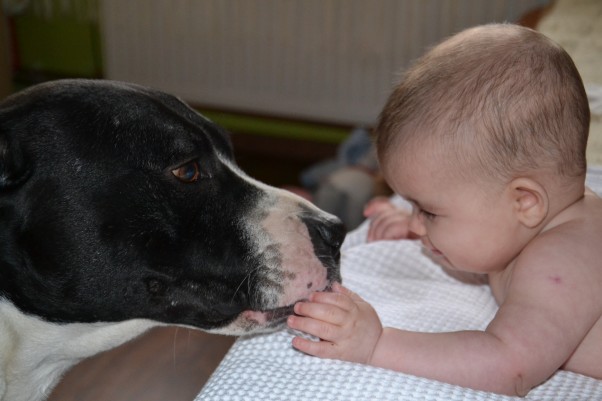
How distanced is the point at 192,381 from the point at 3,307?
338 millimetres

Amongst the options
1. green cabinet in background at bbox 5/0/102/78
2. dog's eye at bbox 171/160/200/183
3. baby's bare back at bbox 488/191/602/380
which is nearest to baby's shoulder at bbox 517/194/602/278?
baby's bare back at bbox 488/191/602/380

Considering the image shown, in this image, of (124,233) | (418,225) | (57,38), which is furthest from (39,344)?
(57,38)

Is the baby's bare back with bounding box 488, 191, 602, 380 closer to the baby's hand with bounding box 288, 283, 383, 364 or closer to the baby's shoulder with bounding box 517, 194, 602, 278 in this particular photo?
the baby's shoulder with bounding box 517, 194, 602, 278

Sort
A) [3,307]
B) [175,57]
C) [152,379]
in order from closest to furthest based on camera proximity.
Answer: [3,307] → [152,379] → [175,57]

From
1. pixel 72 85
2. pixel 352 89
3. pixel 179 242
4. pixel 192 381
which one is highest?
pixel 72 85

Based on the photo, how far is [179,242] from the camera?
1186 mm

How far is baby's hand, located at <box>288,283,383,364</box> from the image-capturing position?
1114mm

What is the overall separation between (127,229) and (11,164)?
0.64ft

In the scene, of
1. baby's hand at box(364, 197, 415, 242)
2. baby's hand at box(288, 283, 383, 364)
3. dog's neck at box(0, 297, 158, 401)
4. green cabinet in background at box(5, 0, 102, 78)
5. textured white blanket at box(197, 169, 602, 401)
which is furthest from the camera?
green cabinet in background at box(5, 0, 102, 78)

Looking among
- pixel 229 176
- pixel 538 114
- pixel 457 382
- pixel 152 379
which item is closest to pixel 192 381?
pixel 152 379

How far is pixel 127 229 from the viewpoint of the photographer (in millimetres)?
1182

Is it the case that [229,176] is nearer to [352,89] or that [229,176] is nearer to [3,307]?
[3,307]

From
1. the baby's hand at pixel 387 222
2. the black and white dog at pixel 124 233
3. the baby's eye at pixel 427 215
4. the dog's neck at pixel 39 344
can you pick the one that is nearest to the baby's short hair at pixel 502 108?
the baby's eye at pixel 427 215

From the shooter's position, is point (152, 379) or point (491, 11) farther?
point (491, 11)
